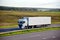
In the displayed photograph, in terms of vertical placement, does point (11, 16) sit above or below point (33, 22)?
above

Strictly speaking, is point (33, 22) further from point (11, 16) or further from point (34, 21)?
point (11, 16)

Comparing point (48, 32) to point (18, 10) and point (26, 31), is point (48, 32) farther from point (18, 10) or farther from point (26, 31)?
point (18, 10)

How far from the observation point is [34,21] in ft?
6.42

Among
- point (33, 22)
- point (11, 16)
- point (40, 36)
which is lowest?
point (40, 36)

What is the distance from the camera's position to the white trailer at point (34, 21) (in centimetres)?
191

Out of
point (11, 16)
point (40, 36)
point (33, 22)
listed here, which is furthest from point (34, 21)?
point (11, 16)

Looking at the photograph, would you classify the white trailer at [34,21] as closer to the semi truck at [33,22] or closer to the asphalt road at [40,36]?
the semi truck at [33,22]

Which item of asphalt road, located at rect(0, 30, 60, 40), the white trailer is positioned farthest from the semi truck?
asphalt road, located at rect(0, 30, 60, 40)

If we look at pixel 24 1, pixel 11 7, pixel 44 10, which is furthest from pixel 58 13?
pixel 11 7

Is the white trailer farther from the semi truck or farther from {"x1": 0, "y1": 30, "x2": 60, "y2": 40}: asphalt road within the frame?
{"x1": 0, "y1": 30, "x2": 60, "y2": 40}: asphalt road

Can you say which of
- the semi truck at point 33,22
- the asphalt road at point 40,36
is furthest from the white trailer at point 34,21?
the asphalt road at point 40,36

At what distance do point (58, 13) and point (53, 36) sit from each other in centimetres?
40

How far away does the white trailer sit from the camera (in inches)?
75.1

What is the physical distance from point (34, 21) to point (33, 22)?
2 centimetres
